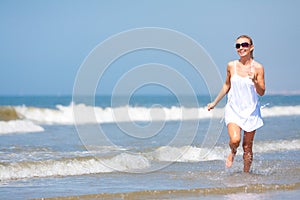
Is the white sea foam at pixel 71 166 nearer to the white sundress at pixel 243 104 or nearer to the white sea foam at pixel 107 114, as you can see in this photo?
the white sundress at pixel 243 104

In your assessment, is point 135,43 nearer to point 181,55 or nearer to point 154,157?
point 181,55

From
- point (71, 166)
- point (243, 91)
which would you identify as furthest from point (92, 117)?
point (243, 91)

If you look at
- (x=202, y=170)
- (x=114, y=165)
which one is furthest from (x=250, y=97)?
(x=114, y=165)

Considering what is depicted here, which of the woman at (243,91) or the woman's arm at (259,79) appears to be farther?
the woman at (243,91)

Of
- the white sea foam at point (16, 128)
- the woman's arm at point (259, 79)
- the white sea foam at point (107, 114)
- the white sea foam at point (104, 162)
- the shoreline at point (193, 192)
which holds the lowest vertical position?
the white sea foam at point (107, 114)

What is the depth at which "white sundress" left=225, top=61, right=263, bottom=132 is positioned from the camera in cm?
847

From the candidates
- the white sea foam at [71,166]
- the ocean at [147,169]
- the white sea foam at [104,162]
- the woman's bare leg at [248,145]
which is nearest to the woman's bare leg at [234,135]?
the woman's bare leg at [248,145]

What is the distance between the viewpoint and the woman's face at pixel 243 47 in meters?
8.38

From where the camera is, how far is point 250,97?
8539 millimetres

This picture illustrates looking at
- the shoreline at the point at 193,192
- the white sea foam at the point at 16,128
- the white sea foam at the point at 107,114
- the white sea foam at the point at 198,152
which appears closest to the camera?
the shoreline at the point at 193,192

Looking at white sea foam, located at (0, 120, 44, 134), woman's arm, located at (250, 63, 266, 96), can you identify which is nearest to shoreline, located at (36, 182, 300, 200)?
woman's arm, located at (250, 63, 266, 96)

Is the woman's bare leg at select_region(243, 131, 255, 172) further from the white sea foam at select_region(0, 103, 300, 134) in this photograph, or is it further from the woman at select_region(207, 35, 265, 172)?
the white sea foam at select_region(0, 103, 300, 134)

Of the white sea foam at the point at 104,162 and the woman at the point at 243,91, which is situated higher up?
the woman at the point at 243,91

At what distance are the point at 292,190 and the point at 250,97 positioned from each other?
1534mm
